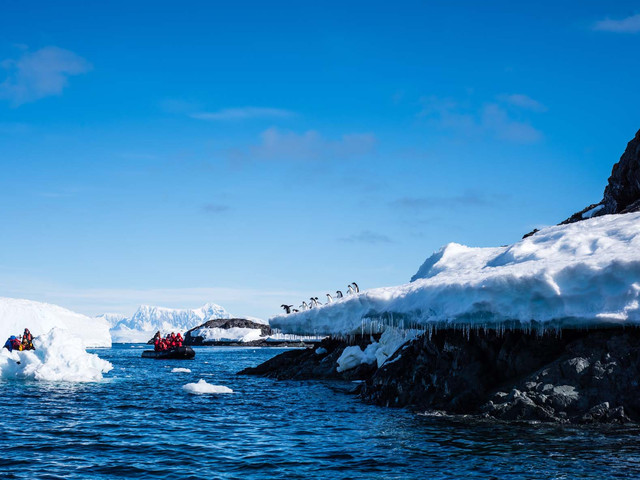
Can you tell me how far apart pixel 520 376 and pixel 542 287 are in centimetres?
364

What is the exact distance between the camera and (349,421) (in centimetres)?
2095

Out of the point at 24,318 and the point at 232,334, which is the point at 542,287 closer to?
the point at 24,318

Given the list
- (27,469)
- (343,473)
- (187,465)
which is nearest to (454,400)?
(343,473)

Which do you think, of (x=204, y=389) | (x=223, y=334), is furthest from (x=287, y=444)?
(x=223, y=334)

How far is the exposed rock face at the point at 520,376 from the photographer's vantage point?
1856 centimetres

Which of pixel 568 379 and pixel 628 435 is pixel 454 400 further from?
pixel 628 435

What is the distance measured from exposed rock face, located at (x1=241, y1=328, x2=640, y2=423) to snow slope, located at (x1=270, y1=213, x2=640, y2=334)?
1401mm

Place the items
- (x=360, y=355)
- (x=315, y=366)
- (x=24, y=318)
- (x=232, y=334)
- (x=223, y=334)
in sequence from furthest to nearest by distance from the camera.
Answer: (x=223, y=334) → (x=232, y=334) → (x=24, y=318) → (x=315, y=366) → (x=360, y=355)

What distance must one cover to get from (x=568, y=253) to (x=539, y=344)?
11.6 feet

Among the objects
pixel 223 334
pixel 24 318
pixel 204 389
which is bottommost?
pixel 223 334

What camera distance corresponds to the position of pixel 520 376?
2078 cm

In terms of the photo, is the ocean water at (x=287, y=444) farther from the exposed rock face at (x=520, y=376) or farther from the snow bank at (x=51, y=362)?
the snow bank at (x=51, y=362)

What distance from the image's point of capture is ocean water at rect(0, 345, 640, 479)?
1355 centimetres

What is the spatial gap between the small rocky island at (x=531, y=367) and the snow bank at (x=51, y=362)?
19369mm
